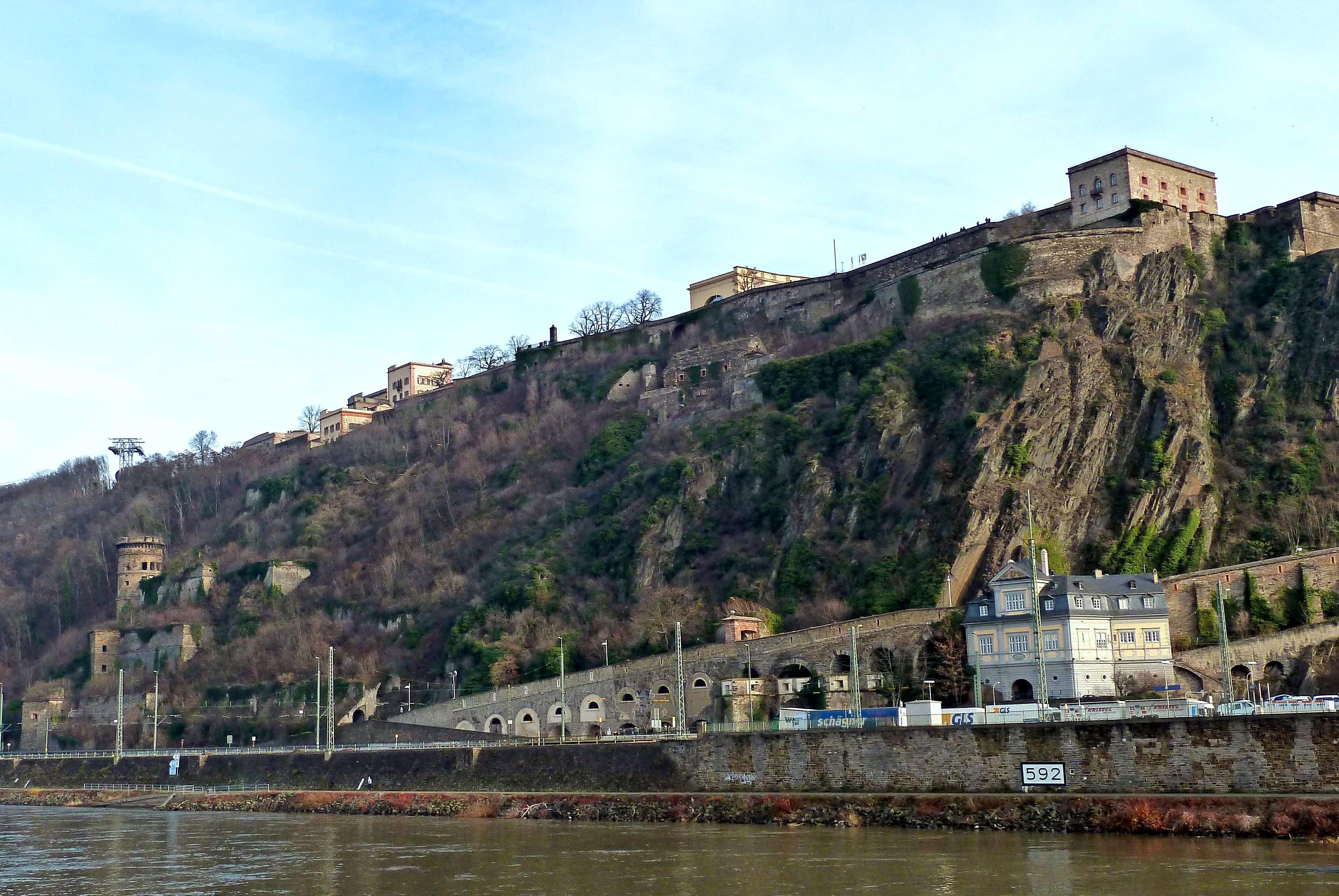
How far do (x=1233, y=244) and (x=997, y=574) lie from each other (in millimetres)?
28458

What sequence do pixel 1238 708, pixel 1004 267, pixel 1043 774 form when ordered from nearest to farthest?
pixel 1043 774, pixel 1238 708, pixel 1004 267

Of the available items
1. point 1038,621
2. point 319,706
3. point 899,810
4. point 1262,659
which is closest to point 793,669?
point 1038,621

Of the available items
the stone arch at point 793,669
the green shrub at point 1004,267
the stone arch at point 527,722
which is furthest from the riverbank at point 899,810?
the green shrub at point 1004,267

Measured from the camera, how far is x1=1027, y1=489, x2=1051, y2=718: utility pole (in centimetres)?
4216

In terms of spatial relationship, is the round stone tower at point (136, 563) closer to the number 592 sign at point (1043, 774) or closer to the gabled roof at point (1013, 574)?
the gabled roof at point (1013, 574)

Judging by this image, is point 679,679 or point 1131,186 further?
point 1131,186

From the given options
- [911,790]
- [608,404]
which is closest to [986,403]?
[911,790]

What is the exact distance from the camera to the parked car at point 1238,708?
37.3m

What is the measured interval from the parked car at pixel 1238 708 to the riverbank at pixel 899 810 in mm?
4603

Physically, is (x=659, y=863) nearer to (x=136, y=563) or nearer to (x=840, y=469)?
(x=840, y=469)

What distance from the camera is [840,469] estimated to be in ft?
223

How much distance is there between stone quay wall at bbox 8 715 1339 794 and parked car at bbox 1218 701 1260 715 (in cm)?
303

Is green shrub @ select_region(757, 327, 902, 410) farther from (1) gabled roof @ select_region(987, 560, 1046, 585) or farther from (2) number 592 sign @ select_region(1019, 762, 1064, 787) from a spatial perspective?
(2) number 592 sign @ select_region(1019, 762, 1064, 787)

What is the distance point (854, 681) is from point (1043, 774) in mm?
12406
